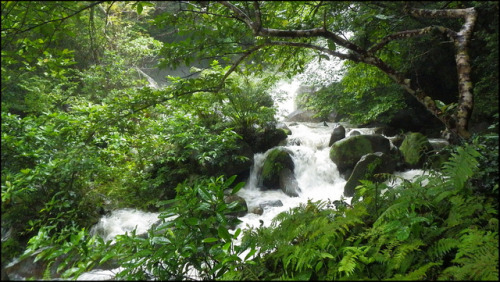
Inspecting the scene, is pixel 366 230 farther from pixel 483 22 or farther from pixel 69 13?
pixel 69 13

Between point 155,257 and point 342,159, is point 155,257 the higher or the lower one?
the higher one

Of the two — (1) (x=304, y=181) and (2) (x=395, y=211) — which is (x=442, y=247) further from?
(1) (x=304, y=181)

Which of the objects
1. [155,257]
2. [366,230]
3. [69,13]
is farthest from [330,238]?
[69,13]

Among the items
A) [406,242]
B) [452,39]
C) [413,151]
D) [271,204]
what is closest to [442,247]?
[406,242]

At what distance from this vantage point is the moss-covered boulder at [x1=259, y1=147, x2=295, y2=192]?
8812mm

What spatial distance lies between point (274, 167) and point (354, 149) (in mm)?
2900

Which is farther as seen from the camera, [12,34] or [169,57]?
[169,57]

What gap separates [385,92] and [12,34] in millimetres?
11283

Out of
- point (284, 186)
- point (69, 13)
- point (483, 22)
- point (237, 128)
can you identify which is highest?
point (483, 22)

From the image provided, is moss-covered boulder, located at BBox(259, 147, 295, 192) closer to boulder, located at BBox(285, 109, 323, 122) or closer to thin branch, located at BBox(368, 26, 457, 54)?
thin branch, located at BBox(368, 26, 457, 54)

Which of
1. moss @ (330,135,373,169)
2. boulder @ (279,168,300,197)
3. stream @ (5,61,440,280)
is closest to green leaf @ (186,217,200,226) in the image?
stream @ (5,61,440,280)

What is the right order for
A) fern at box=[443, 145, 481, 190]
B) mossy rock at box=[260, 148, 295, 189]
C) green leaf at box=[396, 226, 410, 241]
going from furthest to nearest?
1. mossy rock at box=[260, 148, 295, 189]
2. fern at box=[443, 145, 481, 190]
3. green leaf at box=[396, 226, 410, 241]

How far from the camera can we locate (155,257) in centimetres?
188

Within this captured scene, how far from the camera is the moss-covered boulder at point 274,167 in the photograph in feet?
28.9
